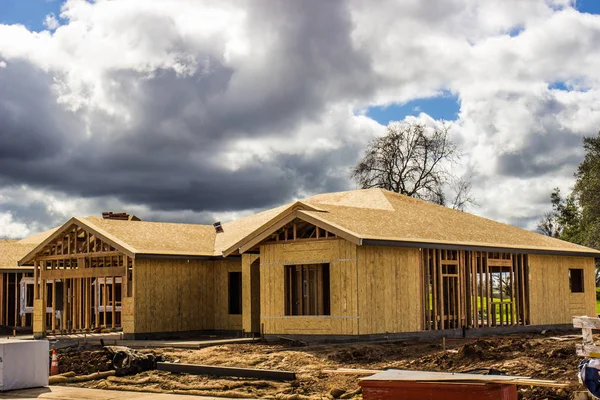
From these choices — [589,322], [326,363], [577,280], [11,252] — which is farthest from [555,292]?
[11,252]

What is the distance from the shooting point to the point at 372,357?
66.6 feet

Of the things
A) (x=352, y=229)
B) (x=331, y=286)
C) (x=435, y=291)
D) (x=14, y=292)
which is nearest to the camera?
(x=352, y=229)

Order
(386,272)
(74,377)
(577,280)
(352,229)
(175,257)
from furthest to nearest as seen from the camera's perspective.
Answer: (577,280), (175,257), (386,272), (352,229), (74,377)

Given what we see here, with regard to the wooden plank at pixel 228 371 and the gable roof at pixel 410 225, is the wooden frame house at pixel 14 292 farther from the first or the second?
the wooden plank at pixel 228 371

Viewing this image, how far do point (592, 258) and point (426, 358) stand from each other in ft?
57.3

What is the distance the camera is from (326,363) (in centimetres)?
1952

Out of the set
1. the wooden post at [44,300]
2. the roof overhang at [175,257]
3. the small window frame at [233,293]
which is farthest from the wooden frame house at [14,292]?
the small window frame at [233,293]

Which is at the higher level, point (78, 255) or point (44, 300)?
point (78, 255)

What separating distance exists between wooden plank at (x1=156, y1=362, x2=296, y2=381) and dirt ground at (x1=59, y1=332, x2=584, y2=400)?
195 mm

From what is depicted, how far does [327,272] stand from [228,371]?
35.9 feet

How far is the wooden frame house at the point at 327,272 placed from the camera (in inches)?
950

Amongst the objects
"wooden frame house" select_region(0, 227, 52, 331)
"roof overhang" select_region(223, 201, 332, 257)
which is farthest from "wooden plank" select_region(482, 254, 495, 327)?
"wooden frame house" select_region(0, 227, 52, 331)

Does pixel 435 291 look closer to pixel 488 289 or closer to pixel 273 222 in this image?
pixel 488 289

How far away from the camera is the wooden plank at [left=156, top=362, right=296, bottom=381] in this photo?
16.9 metres
